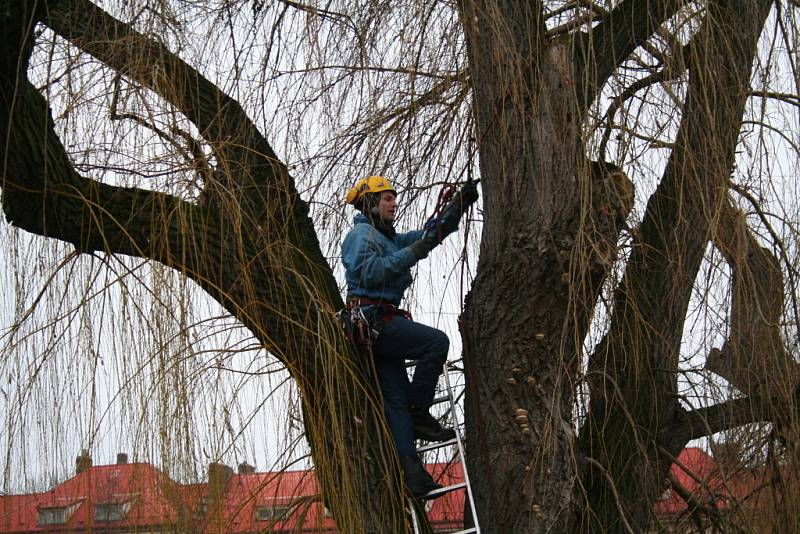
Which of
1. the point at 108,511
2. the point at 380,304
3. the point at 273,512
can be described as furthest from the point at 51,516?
the point at 380,304

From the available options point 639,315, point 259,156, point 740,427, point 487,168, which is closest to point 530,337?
point 639,315

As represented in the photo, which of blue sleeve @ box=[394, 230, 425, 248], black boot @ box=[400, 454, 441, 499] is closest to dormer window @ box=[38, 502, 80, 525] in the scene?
black boot @ box=[400, 454, 441, 499]

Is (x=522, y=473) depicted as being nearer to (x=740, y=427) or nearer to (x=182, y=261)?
(x=740, y=427)

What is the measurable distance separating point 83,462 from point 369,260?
1231 mm

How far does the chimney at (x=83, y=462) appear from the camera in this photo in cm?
336

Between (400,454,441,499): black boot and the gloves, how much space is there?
75 cm

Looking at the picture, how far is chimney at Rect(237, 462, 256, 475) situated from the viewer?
3443 millimetres

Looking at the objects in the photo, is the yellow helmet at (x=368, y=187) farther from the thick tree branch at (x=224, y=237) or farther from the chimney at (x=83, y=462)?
the chimney at (x=83, y=462)

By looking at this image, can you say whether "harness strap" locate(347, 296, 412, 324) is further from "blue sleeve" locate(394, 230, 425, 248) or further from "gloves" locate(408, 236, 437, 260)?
"blue sleeve" locate(394, 230, 425, 248)

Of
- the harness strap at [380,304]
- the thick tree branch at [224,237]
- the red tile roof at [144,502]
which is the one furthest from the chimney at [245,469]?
the harness strap at [380,304]

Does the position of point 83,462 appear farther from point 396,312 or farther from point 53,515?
point 396,312

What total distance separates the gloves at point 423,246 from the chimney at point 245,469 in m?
1.00

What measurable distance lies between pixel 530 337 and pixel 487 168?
67 centimetres

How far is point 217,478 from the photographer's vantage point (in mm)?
3371
